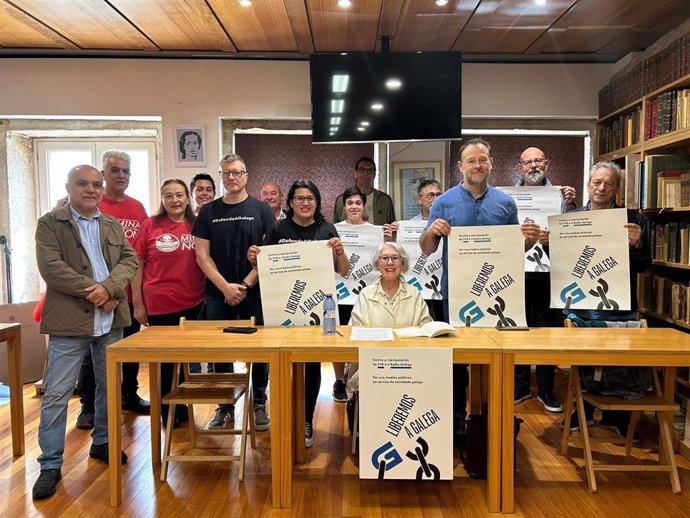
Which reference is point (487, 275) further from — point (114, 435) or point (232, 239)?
point (114, 435)

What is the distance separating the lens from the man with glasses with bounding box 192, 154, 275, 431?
3.12m

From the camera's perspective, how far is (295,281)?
2.83 meters

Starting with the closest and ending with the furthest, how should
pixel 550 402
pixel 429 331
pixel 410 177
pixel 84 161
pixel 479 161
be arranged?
pixel 429 331 → pixel 479 161 → pixel 550 402 → pixel 410 177 → pixel 84 161

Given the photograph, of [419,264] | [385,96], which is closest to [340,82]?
[385,96]

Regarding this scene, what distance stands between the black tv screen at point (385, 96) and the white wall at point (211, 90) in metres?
0.43

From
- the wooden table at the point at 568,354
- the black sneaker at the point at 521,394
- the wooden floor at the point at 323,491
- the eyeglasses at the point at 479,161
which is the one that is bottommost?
the wooden floor at the point at 323,491

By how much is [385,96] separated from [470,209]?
2121mm

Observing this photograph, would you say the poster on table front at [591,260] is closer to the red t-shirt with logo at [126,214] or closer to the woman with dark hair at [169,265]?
the woman with dark hair at [169,265]

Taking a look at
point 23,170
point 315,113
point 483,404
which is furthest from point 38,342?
point 483,404

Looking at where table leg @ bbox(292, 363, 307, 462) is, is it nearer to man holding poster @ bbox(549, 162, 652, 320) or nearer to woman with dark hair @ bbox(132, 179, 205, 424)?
woman with dark hair @ bbox(132, 179, 205, 424)

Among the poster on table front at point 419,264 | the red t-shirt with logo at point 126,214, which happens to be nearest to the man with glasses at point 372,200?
the poster on table front at point 419,264

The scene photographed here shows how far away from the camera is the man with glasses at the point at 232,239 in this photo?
312 cm

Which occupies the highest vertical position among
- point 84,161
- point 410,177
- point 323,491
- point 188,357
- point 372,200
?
point 84,161

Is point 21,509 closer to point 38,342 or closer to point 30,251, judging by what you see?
point 38,342
